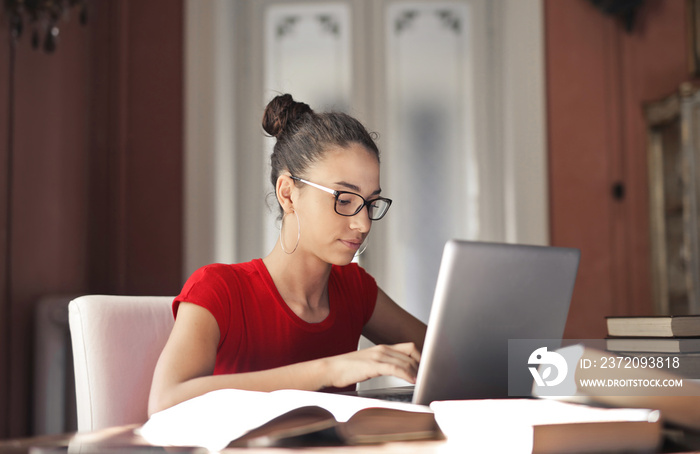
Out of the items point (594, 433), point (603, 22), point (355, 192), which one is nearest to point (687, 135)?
point (603, 22)

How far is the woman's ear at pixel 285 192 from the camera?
140 centimetres

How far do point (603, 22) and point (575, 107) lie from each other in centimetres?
47

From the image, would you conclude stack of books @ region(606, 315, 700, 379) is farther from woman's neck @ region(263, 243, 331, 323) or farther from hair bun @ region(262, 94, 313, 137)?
hair bun @ region(262, 94, 313, 137)

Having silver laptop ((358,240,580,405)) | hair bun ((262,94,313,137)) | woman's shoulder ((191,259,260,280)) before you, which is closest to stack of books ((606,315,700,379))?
silver laptop ((358,240,580,405))

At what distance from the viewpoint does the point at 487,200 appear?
143 inches

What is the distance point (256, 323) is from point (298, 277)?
0.48 feet

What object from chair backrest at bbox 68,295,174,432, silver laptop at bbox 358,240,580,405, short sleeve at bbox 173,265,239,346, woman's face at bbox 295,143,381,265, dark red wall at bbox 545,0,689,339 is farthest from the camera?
dark red wall at bbox 545,0,689,339

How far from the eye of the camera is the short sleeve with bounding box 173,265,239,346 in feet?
3.83

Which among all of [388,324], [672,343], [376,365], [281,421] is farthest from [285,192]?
[281,421]

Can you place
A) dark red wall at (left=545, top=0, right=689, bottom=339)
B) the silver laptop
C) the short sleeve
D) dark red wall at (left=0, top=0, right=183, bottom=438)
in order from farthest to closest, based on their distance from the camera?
1. dark red wall at (left=545, top=0, right=689, bottom=339)
2. dark red wall at (left=0, top=0, right=183, bottom=438)
3. the short sleeve
4. the silver laptop

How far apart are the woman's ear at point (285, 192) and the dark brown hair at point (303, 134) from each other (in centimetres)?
2

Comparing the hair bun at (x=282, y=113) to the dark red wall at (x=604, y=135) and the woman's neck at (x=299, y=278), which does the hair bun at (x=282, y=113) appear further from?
the dark red wall at (x=604, y=135)

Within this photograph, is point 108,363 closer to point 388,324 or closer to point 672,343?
point 388,324

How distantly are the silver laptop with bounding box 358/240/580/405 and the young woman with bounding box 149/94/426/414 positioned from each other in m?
0.28
